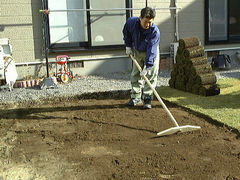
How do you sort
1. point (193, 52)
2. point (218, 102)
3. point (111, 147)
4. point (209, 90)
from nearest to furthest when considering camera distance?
point (111, 147) < point (218, 102) < point (209, 90) < point (193, 52)

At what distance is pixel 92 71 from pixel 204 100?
362cm

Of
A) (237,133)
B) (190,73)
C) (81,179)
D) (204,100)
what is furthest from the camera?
(190,73)

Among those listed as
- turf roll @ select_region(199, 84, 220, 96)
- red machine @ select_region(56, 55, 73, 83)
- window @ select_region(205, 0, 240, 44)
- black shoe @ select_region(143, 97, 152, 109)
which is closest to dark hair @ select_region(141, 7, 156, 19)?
black shoe @ select_region(143, 97, 152, 109)

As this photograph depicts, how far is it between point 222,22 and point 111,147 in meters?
7.77

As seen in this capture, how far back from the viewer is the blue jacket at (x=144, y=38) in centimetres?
512

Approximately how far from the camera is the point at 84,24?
28.1 feet

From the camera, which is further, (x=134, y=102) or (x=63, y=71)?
(x=63, y=71)

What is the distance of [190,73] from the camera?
21.6 ft

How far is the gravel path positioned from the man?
4.08ft

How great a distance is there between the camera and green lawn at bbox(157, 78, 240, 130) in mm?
4863

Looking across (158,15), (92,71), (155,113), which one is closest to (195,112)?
(155,113)

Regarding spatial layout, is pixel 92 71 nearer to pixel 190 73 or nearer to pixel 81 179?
pixel 190 73

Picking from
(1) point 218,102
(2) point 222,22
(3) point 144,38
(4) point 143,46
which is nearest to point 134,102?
(4) point 143,46

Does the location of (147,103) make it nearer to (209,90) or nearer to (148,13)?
(209,90)
